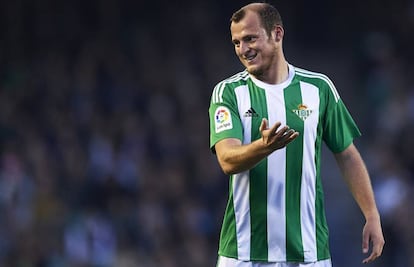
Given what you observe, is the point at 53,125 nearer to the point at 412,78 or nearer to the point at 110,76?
the point at 110,76

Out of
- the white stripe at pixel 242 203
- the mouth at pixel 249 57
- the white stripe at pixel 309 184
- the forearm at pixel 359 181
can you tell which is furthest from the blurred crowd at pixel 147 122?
the mouth at pixel 249 57

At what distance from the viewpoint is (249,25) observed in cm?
520

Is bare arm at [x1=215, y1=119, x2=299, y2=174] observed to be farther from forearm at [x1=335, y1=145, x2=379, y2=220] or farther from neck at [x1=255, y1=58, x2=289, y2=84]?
forearm at [x1=335, y1=145, x2=379, y2=220]

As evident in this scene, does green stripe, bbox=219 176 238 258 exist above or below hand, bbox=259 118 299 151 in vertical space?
below

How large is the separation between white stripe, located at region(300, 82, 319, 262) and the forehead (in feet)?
1.44

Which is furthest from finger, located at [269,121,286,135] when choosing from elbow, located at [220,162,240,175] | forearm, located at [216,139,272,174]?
elbow, located at [220,162,240,175]

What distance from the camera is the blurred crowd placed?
10.8 meters

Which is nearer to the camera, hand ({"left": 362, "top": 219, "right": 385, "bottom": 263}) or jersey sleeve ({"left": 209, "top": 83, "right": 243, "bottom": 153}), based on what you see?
jersey sleeve ({"left": 209, "top": 83, "right": 243, "bottom": 153})

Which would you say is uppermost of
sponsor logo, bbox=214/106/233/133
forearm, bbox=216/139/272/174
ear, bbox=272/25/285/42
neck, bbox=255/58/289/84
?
ear, bbox=272/25/285/42

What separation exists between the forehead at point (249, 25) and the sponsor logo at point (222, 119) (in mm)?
381

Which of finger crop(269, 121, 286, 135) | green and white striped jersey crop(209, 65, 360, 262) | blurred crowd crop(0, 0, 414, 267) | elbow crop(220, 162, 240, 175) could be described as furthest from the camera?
blurred crowd crop(0, 0, 414, 267)

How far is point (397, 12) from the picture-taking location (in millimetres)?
13711

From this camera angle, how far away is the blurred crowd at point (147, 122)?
10.8 metres

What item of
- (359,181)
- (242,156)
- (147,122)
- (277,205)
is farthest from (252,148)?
(147,122)
